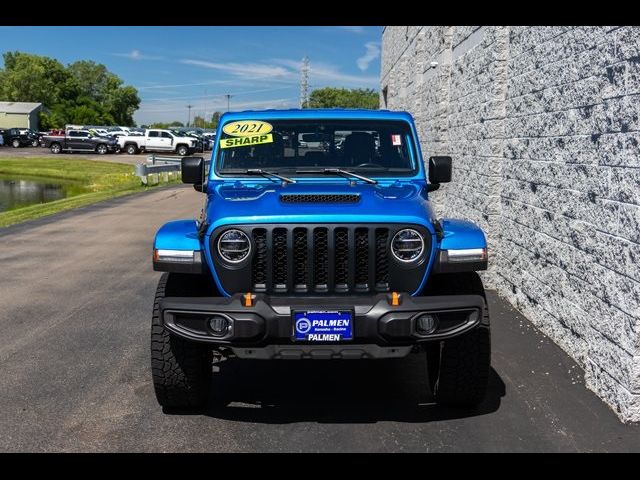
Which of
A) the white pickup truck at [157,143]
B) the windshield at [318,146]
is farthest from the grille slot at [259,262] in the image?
the white pickup truck at [157,143]

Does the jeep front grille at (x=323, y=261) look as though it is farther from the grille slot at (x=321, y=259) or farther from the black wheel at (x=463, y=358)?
the black wheel at (x=463, y=358)

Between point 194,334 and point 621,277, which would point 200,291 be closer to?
point 194,334

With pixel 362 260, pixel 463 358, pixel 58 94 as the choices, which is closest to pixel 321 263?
pixel 362 260

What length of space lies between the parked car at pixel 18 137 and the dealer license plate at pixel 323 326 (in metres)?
59.4

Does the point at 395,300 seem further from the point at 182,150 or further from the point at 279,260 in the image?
the point at 182,150

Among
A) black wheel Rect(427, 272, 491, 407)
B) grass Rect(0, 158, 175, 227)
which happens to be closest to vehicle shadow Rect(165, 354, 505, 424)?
black wheel Rect(427, 272, 491, 407)

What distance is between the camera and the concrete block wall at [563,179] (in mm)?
4645

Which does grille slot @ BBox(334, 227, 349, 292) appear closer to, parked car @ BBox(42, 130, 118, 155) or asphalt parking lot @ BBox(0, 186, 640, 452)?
asphalt parking lot @ BBox(0, 186, 640, 452)

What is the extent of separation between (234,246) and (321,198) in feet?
2.20

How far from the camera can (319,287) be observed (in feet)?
13.9

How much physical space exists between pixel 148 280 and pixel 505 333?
4.87 m

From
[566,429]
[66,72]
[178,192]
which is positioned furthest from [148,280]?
[66,72]

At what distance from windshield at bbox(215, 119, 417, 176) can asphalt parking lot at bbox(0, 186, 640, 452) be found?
5.51 feet

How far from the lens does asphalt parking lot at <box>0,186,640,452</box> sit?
167 inches
